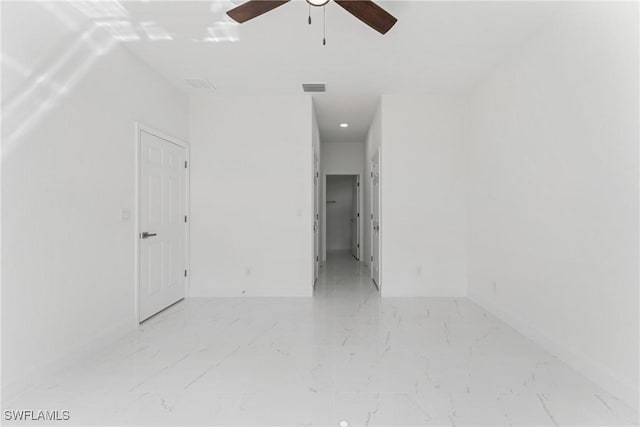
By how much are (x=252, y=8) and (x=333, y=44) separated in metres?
1.00

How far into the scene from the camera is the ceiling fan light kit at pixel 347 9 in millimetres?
2176

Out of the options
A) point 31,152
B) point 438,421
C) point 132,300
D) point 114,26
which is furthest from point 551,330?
point 114,26

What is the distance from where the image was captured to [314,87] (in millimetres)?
4055

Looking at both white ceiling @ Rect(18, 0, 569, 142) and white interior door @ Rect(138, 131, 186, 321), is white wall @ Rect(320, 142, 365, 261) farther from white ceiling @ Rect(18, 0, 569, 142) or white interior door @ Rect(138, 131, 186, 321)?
white interior door @ Rect(138, 131, 186, 321)

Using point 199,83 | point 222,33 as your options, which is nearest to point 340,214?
point 199,83

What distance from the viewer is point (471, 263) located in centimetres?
423

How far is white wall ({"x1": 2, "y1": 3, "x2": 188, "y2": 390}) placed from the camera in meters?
Answer: 2.05

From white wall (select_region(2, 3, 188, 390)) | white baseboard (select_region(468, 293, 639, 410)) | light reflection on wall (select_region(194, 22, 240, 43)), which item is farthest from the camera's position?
light reflection on wall (select_region(194, 22, 240, 43))

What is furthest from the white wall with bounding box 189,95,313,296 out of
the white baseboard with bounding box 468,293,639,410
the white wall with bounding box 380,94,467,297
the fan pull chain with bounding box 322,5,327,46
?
the white baseboard with bounding box 468,293,639,410

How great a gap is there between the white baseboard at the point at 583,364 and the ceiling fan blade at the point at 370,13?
2.65 meters

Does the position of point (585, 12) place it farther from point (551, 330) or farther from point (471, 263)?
point (471, 263)

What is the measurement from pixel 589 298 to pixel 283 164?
3356mm

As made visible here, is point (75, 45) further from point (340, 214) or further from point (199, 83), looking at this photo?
point (340, 214)

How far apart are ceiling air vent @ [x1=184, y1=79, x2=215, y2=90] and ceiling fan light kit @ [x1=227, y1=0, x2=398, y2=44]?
1.74 metres
